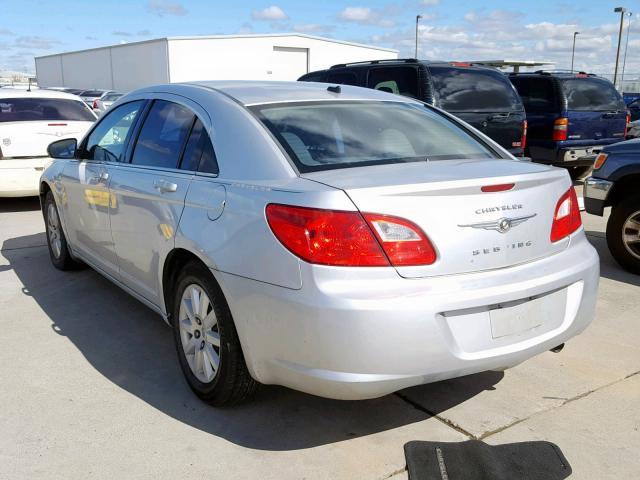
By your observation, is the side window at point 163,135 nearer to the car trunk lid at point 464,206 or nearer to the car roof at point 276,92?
the car roof at point 276,92

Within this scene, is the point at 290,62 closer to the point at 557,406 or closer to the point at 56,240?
the point at 56,240

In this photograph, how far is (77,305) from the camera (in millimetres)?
4789

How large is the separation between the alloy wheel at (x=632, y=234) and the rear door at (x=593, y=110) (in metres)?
5.01

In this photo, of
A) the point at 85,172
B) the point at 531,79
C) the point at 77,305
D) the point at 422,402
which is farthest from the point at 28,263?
the point at 531,79

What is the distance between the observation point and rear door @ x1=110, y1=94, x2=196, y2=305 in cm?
337

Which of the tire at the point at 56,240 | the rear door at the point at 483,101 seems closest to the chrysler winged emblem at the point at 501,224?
the tire at the point at 56,240

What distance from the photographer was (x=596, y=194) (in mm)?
5863

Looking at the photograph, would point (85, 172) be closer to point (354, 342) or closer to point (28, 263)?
point (28, 263)

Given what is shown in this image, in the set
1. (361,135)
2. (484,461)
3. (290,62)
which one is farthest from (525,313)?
(290,62)

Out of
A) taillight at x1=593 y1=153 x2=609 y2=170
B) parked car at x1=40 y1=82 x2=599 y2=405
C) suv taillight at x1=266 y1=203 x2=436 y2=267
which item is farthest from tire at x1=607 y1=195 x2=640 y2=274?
suv taillight at x1=266 y1=203 x2=436 y2=267

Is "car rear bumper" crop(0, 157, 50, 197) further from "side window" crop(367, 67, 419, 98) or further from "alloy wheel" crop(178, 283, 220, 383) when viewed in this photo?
"alloy wheel" crop(178, 283, 220, 383)

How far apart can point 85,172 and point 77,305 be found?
100cm

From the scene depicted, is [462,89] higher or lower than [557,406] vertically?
higher

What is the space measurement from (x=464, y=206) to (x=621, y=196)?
12.7 feet
